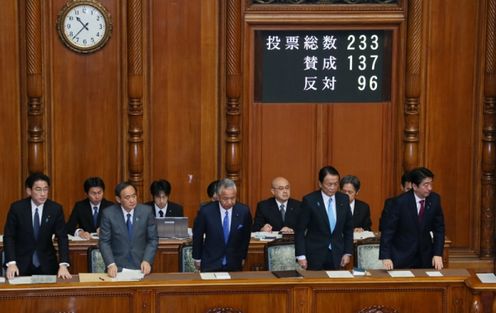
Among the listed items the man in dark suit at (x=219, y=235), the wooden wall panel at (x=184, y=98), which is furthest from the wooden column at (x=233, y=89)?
the man in dark suit at (x=219, y=235)

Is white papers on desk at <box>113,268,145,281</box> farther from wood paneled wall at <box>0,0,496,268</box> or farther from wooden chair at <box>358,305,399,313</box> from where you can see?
wood paneled wall at <box>0,0,496,268</box>

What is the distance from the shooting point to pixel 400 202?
8078 mm

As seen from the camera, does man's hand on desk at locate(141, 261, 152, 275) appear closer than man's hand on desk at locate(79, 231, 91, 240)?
Yes

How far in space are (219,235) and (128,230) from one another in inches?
27.1

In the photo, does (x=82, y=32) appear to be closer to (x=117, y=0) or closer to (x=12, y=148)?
(x=117, y=0)

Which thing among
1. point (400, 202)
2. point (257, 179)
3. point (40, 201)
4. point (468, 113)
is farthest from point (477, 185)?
point (40, 201)

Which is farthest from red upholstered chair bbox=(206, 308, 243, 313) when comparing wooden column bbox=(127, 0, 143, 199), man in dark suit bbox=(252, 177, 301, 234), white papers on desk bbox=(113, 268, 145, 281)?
wooden column bbox=(127, 0, 143, 199)

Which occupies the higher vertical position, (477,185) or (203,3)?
(203,3)

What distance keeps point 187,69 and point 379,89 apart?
6.08 ft

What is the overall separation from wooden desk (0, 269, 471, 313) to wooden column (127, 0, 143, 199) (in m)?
3.02

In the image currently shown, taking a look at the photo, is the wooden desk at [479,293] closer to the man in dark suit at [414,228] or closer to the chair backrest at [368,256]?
the man in dark suit at [414,228]

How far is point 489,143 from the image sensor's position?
34.6ft

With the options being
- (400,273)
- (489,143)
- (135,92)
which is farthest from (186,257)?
(489,143)

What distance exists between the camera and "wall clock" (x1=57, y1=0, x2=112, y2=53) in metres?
10.1
